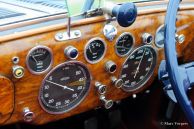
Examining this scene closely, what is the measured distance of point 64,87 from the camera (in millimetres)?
1809

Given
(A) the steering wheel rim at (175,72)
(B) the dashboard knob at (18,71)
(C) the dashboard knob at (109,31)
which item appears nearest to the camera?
(A) the steering wheel rim at (175,72)

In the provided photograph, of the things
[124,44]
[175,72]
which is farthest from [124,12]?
[175,72]

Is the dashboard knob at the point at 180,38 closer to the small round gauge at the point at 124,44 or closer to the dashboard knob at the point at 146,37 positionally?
the dashboard knob at the point at 146,37

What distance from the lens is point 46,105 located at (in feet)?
5.89

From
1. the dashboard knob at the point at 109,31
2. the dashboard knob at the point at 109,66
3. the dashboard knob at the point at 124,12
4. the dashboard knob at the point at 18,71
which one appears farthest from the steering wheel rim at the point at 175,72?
the dashboard knob at the point at 18,71

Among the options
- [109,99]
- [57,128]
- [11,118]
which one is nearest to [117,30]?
[109,99]

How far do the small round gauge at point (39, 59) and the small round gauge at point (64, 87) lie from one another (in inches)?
1.8

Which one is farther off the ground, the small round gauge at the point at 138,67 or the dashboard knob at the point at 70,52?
the dashboard knob at the point at 70,52

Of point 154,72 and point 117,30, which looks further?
point 154,72

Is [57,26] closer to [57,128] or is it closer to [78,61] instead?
[78,61]

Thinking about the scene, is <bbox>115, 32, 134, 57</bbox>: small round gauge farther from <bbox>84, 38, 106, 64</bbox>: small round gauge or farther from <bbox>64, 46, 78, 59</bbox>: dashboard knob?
<bbox>64, 46, 78, 59</bbox>: dashboard knob

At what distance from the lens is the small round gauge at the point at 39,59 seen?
5.27 feet

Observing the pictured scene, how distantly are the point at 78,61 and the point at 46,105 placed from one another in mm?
272

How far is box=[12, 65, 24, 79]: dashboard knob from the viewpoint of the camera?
1.56m
